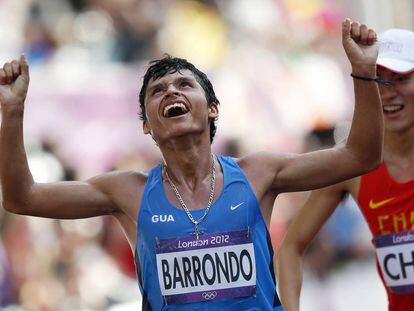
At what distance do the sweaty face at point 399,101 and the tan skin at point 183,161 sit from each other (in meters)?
1.13

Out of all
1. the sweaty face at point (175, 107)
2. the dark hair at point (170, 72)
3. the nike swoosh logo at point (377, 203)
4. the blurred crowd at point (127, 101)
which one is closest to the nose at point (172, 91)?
the sweaty face at point (175, 107)

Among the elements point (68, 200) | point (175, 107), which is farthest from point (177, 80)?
point (68, 200)

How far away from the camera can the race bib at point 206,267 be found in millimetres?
4820

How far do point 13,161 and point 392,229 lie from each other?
204 cm

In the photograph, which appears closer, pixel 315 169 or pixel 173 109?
pixel 315 169

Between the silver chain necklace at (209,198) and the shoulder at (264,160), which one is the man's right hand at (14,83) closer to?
the silver chain necklace at (209,198)

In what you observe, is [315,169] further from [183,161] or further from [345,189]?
[345,189]

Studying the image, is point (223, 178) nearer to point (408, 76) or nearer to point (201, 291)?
point (201, 291)

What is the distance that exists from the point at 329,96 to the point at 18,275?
14.6 ft

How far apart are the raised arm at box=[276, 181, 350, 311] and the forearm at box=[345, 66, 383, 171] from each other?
4.21ft

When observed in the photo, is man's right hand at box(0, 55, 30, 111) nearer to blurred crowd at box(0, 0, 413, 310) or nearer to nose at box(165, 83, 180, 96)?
nose at box(165, 83, 180, 96)

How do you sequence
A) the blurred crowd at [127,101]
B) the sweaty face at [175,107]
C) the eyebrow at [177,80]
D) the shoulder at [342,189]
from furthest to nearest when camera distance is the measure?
the blurred crowd at [127,101] < the shoulder at [342,189] < the eyebrow at [177,80] < the sweaty face at [175,107]

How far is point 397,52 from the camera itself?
235 inches

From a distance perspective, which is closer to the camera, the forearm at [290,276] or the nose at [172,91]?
the nose at [172,91]
